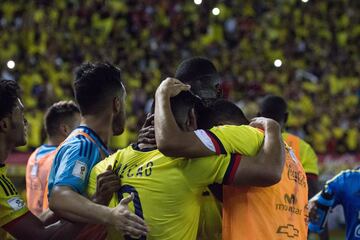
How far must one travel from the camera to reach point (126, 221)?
12.6ft

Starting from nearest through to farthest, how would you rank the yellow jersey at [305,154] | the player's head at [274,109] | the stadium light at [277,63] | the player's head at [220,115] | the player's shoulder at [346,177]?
the player's head at [220,115], the player's shoulder at [346,177], the player's head at [274,109], the yellow jersey at [305,154], the stadium light at [277,63]

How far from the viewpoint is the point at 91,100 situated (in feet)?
16.0

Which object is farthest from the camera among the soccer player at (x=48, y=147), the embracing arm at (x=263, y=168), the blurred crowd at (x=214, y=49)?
the blurred crowd at (x=214, y=49)

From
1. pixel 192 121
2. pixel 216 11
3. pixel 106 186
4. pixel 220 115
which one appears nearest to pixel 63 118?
pixel 220 115

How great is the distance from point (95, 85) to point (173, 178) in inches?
42.1

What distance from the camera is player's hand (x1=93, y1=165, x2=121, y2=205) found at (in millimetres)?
4172

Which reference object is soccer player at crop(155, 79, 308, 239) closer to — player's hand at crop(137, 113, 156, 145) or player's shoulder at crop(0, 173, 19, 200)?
player's hand at crop(137, 113, 156, 145)

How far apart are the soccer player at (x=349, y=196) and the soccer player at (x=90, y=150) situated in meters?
1.91

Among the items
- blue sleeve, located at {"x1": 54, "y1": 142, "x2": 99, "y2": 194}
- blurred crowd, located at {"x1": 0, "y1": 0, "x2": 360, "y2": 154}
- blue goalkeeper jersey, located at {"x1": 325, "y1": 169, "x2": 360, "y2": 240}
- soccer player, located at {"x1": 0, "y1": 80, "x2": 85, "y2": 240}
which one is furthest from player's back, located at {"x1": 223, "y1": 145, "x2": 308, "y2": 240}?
blurred crowd, located at {"x1": 0, "y1": 0, "x2": 360, "y2": 154}

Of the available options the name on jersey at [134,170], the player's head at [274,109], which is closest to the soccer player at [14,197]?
the name on jersey at [134,170]

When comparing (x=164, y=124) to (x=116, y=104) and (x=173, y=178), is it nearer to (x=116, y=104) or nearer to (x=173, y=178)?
(x=173, y=178)

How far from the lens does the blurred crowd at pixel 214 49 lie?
728 inches

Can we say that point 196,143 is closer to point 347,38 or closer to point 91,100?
point 91,100

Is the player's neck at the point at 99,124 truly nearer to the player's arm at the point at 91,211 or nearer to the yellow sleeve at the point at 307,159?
the player's arm at the point at 91,211
